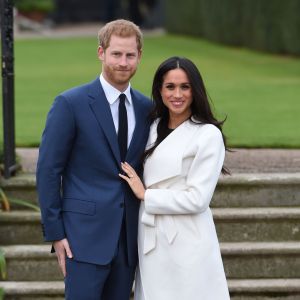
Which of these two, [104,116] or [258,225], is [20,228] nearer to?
[258,225]

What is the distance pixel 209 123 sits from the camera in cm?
416

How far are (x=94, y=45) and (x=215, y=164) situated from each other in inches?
732

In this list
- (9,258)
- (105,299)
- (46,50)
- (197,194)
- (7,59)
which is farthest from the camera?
(46,50)

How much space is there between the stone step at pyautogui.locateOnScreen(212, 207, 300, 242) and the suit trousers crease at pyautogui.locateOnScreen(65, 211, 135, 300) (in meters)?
1.72

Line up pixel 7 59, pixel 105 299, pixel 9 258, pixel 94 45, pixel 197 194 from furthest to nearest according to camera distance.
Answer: pixel 94 45
pixel 7 59
pixel 9 258
pixel 105 299
pixel 197 194

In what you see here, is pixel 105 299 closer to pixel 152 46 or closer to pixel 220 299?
pixel 220 299

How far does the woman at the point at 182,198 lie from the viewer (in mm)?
4102

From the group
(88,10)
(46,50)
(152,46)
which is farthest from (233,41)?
(88,10)

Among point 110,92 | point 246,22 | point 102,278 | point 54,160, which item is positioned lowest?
point 246,22

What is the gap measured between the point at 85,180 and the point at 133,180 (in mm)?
202

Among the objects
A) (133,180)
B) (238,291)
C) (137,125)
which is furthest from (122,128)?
(238,291)

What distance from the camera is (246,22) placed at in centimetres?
2127

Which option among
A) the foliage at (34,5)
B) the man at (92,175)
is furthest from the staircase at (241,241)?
the foliage at (34,5)

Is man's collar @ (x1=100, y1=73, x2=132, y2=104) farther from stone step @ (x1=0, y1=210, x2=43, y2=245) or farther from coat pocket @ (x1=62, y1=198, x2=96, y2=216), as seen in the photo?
stone step @ (x1=0, y1=210, x2=43, y2=245)
